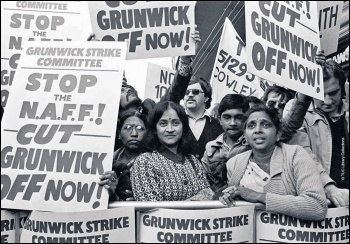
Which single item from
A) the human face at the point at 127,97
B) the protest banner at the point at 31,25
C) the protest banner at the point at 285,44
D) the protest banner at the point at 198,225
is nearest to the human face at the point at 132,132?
the human face at the point at 127,97

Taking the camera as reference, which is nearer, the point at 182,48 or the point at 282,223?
the point at 282,223

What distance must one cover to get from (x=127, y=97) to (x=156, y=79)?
0.96 meters

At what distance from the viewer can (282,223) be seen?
3.99 m

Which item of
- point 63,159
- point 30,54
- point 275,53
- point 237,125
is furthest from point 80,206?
point 275,53

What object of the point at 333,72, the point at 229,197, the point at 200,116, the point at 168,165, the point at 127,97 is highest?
the point at 333,72

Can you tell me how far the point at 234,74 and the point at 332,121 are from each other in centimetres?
137

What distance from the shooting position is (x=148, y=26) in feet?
17.2

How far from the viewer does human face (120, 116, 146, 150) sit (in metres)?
4.76

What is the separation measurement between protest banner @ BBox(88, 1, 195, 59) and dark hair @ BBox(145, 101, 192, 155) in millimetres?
886

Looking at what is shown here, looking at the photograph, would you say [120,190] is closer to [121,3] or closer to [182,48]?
[182,48]

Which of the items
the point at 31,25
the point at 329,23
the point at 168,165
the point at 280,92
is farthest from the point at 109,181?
the point at 329,23

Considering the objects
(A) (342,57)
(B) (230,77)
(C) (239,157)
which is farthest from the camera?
(B) (230,77)

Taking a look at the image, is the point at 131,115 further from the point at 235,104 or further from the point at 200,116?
the point at 235,104

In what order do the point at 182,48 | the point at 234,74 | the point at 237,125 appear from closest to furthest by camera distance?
the point at 237,125, the point at 182,48, the point at 234,74
